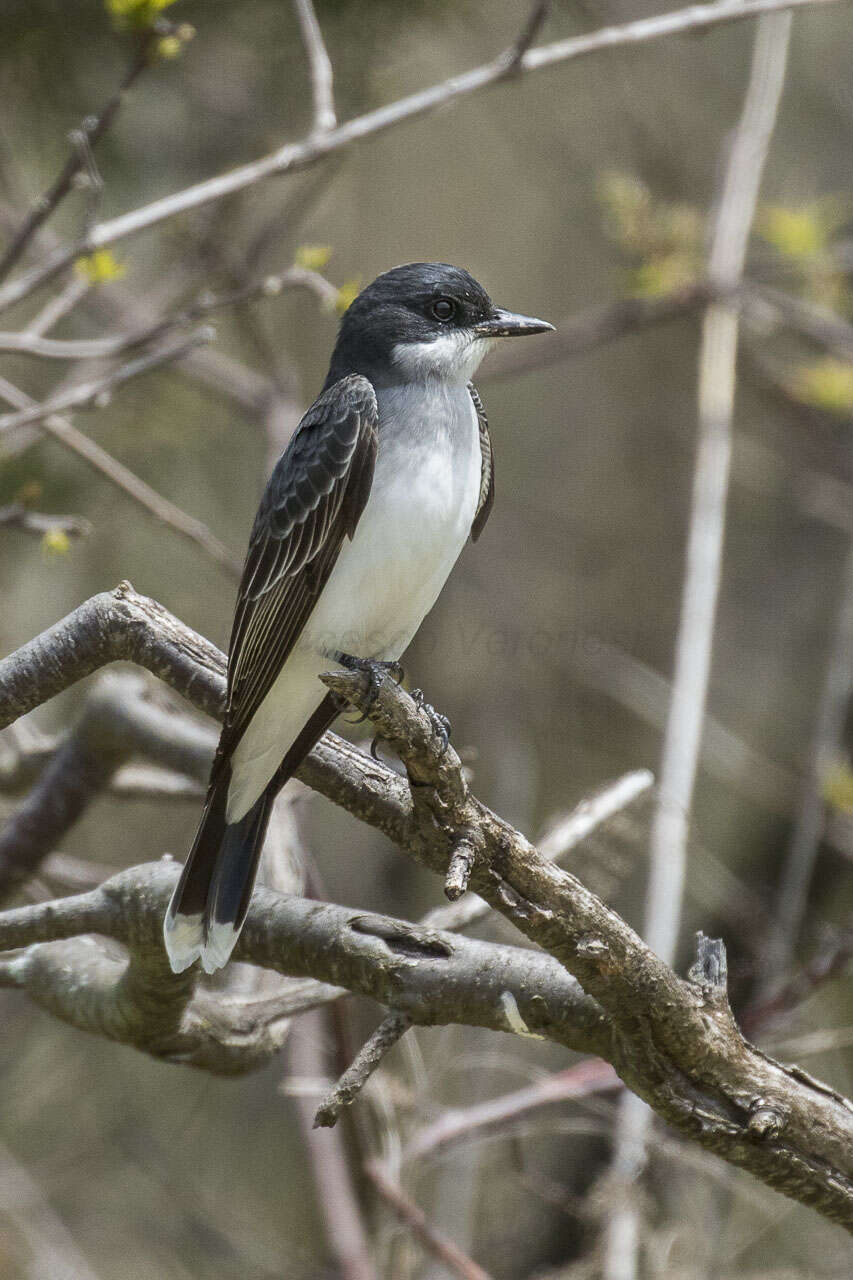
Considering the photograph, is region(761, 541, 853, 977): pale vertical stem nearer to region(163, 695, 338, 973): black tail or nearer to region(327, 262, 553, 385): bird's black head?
region(163, 695, 338, 973): black tail

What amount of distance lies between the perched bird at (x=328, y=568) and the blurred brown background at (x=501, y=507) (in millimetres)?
1454

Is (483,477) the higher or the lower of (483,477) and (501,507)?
the lower

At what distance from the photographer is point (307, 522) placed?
134 inches

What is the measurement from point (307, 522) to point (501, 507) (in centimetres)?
460

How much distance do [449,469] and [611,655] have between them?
11.2 feet

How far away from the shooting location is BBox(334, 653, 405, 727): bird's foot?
2.73 metres

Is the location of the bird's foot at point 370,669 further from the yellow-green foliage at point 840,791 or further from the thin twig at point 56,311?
the yellow-green foliage at point 840,791

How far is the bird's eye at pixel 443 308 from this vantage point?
388cm

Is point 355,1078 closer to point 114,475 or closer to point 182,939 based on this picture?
point 182,939

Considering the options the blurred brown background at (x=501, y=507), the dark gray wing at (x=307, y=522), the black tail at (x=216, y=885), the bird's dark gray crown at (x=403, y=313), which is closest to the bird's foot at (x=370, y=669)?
the dark gray wing at (x=307, y=522)

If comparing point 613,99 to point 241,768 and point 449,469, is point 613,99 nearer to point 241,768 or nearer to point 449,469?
point 449,469

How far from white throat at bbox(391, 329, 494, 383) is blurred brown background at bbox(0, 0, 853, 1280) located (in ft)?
5.68

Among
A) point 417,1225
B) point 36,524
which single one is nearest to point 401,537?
point 36,524

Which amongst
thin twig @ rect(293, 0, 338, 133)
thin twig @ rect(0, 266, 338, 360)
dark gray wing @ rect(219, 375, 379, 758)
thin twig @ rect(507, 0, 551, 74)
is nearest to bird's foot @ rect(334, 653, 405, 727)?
dark gray wing @ rect(219, 375, 379, 758)
